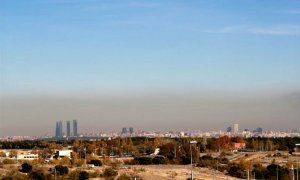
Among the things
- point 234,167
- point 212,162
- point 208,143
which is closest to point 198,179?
point 234,167

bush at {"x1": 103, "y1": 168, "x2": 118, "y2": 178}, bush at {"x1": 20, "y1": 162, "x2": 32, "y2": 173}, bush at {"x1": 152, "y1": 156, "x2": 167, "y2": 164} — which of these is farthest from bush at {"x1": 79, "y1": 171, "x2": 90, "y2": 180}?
bush at {"x1": 152, "y1": 156, "x2": 167, "y2": 164}

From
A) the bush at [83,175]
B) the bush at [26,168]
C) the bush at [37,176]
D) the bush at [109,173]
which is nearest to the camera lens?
the bush at [37,176]

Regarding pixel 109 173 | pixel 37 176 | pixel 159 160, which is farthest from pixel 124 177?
pixel 159 160

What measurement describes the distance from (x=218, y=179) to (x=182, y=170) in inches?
308

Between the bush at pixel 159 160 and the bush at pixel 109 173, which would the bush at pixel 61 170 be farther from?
the bush at pixel 159 160

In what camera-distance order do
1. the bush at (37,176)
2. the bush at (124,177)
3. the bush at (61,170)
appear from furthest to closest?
the bush at (61,170)
the bush at (37,176)
the bush at (124,177)

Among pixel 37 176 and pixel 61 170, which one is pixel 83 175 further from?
pixel 61 170

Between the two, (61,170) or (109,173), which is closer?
(109,173)

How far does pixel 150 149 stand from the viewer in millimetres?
97562

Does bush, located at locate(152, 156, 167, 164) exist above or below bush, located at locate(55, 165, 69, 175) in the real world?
below

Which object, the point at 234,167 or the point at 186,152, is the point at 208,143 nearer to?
the point at 186,152

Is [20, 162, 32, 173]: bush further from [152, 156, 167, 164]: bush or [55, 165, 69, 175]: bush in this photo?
[152, 156, 167, 164]: bush

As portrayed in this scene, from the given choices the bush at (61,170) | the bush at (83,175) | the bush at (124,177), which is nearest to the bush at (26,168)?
the bush at (61,170)

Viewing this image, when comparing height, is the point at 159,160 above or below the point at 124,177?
below
